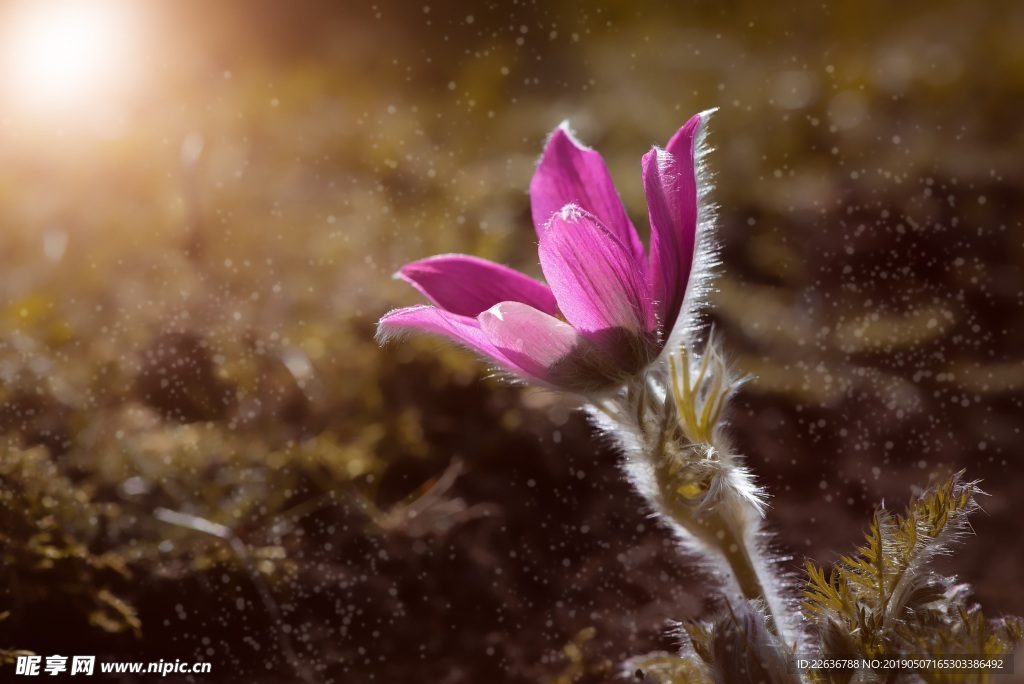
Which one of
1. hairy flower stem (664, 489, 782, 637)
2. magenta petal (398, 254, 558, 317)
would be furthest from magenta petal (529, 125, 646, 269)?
hairy flower stem (664, 489, 782, 637)

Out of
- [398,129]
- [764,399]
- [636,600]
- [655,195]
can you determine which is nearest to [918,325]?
[764,399]

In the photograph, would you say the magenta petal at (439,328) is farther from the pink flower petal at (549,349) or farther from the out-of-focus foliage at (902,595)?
the out-of-focus foliage at (902,595)

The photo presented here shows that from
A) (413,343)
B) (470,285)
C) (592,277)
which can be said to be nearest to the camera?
(592,277)

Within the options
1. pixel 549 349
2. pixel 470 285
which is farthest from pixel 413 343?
pixel 549 349

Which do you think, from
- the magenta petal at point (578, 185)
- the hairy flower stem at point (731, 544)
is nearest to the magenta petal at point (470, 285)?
the magenta petal at point (578, 185)

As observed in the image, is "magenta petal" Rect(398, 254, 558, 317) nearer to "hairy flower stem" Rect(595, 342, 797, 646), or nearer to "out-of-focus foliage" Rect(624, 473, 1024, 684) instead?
"hairy flower stem" Rect(595, 342, 797, 646)

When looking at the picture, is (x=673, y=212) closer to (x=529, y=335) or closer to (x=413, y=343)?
(x=529, y=335)

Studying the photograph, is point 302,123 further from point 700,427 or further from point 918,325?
point 700,427
